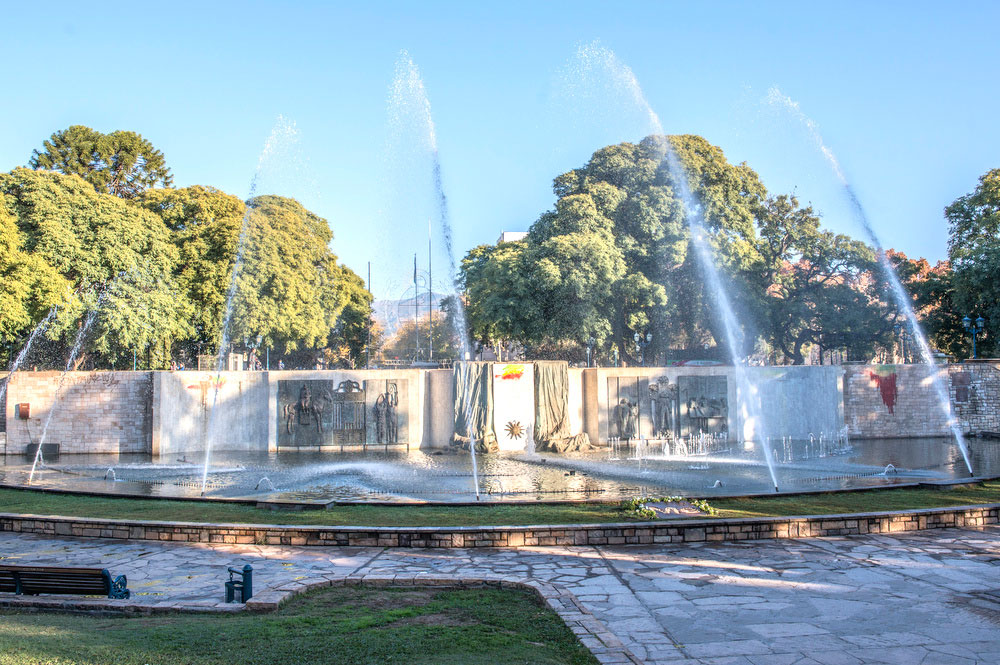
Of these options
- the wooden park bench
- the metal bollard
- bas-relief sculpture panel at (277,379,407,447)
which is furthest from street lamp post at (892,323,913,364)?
the wooden park bench

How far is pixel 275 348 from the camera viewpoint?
3744 cm

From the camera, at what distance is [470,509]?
13070mm

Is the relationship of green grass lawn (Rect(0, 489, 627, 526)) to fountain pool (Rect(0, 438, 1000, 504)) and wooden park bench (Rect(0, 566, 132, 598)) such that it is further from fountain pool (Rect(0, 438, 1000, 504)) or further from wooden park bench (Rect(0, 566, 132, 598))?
wooden park bench (Rect(0, 566, 132, 598))

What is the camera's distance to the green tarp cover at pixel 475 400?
2698 centimetres

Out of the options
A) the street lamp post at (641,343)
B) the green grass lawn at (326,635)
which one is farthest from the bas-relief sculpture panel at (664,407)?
the green grass lawn at (326,635)

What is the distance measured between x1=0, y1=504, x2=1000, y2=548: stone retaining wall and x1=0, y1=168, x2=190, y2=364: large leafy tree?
20081 mm

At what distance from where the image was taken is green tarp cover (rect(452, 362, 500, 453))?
27.0m

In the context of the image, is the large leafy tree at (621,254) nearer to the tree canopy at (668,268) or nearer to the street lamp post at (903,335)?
the tree canopy at (668,268)

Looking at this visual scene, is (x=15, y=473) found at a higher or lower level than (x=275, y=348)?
lower

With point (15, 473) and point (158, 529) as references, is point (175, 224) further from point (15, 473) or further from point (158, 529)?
point (158, 529)

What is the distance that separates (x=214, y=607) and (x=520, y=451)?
19496 mm

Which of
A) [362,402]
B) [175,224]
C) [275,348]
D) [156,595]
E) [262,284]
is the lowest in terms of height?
[156,595]

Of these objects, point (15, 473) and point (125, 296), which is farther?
point (125, 296)

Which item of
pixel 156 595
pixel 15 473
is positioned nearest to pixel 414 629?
pixel 156 595
